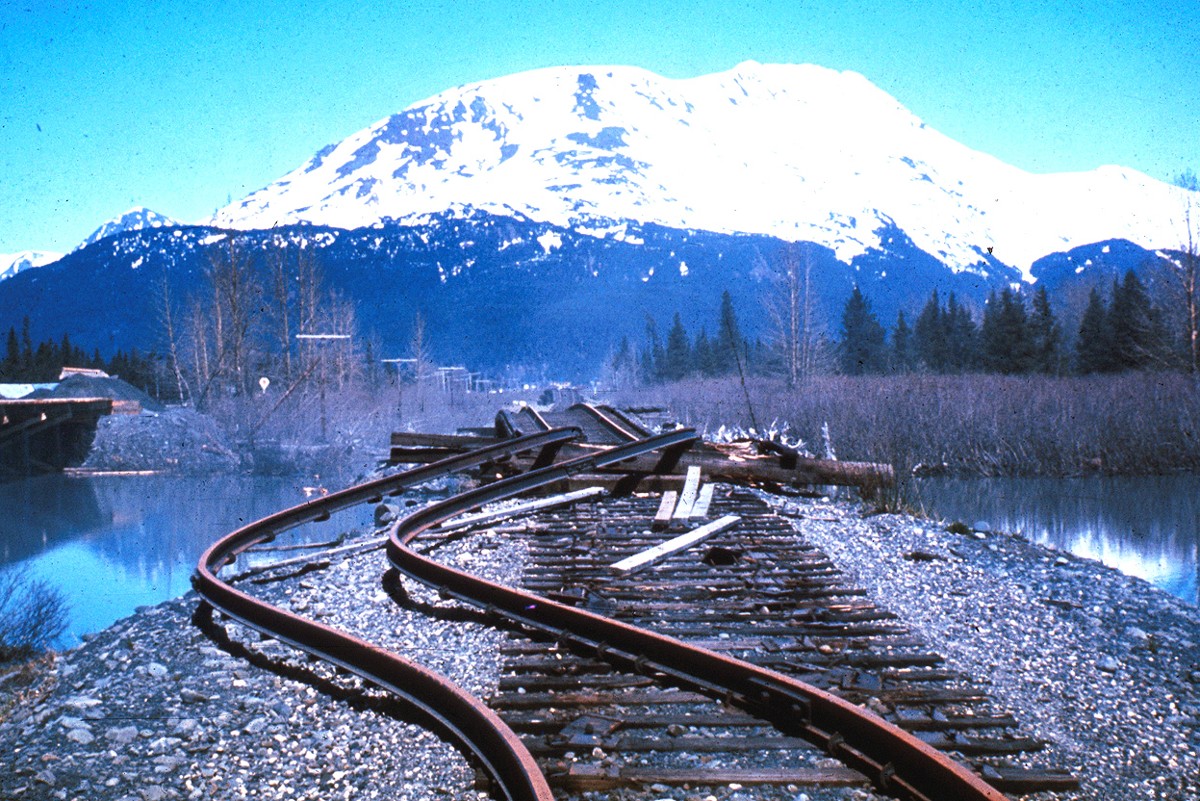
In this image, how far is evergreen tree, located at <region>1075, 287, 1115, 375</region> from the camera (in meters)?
46.4

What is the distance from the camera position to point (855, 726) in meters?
2.63

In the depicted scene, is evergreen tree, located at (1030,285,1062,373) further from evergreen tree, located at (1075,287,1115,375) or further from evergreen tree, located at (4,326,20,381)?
evergreen tree, located at (4,326,20,381)

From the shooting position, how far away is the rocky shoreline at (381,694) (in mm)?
2746

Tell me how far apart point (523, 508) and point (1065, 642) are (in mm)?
4558

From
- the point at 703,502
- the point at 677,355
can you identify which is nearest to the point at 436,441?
the point at 703,502

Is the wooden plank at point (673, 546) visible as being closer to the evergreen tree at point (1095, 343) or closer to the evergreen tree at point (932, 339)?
the evergreen tree at point (1095, 343)

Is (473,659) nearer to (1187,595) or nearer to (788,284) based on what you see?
(1187,595)

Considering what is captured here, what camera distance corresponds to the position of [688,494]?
8203 millimetres

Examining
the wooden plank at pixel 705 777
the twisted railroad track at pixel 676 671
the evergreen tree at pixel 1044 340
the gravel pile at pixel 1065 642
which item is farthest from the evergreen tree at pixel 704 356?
the wooden plank at pixel 705 777

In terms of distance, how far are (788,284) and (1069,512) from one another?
123 ft

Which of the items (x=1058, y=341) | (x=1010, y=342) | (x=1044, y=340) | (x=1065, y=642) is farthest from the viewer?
(x=1058, y=341)

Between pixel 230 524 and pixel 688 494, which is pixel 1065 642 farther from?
pixel 230 524

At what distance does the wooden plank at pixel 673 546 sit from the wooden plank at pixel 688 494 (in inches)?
14.7

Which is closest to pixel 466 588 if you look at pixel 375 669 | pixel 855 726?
pixel 375 669
